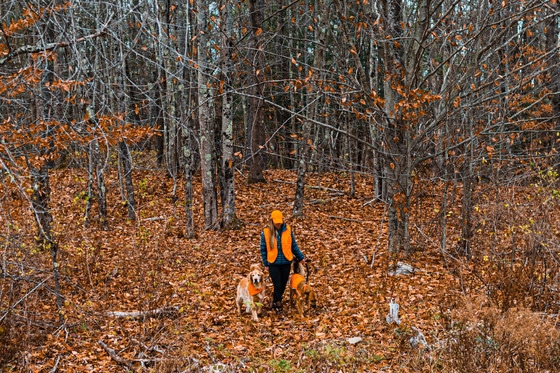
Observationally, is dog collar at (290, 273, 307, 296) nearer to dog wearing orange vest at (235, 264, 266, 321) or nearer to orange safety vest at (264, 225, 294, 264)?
orange safety vest at (264, 225, 294, 264)

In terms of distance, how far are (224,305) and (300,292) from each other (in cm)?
168

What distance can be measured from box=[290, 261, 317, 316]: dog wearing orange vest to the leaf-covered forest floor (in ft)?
0.69

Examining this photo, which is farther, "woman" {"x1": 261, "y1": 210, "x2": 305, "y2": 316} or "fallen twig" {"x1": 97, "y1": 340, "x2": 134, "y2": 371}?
"woman" {"x1": 261, "y1": 210, "x2": 305, "y2": 316}

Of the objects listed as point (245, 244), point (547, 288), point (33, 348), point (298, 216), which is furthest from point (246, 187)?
point (547, 288)

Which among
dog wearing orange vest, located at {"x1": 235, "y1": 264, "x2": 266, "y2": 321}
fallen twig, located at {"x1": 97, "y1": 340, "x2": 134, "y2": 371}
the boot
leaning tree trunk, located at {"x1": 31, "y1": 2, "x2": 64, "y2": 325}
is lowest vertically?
fallen twig, located at {"x1": 97, "y1": 340, "x2": 134, "y2": 371}

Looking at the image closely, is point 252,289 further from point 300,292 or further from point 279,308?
point 300,292

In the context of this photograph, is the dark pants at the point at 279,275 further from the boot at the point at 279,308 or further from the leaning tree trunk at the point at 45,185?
the leaning tree trunk at the point at 45,185

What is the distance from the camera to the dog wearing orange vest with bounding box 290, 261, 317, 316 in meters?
7.45

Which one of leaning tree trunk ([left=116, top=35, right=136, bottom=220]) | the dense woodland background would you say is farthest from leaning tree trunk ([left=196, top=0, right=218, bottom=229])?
leaning tree trunk ([left=116, top=35, right=136, bottom=220])

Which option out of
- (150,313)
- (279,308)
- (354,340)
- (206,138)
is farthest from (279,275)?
(206,138)

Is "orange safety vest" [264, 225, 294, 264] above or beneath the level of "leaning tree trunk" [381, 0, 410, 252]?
beneath

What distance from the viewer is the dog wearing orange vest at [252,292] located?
294 inches

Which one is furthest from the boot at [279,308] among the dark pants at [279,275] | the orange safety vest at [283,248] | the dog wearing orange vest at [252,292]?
the orange safety vest at [283,248]

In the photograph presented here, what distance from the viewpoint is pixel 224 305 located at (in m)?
8.28
